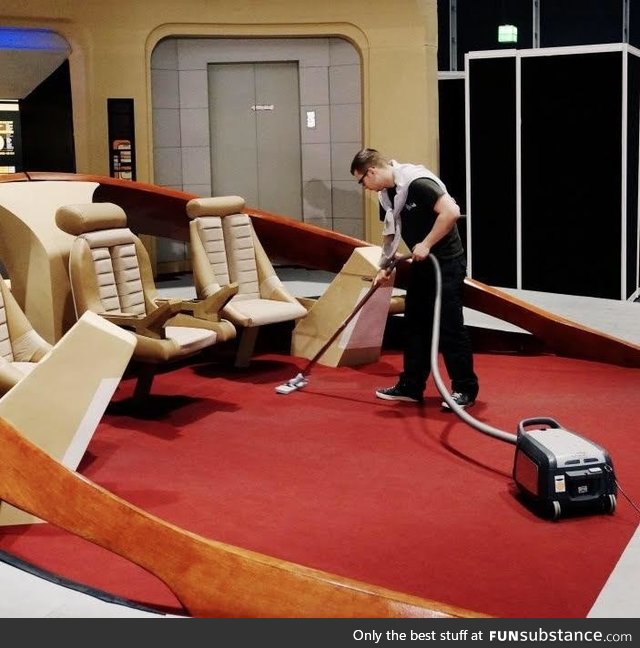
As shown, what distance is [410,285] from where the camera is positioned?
18.3ft

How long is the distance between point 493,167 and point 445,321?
173 inches

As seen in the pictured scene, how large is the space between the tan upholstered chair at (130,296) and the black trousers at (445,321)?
3.58ft

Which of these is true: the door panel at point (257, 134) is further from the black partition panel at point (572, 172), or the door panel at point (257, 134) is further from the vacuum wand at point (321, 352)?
the vacuum wand at point (321, 352)

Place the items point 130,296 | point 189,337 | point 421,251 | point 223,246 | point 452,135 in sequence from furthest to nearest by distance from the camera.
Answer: point 452,135, point 223,246, point 130,296, point 189,337, point 421,251

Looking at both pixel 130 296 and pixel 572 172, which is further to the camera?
pixel 572 172

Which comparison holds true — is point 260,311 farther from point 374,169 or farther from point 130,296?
point 374,169

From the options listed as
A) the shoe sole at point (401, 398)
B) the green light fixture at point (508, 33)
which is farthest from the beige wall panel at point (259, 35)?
the shoe sole at point (401, 398)

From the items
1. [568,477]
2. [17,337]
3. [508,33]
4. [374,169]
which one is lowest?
[568,477]

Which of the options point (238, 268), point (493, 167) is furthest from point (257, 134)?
point (238, 268)

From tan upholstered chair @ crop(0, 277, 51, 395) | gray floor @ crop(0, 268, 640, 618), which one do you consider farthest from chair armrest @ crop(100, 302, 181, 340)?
gray floor @ crop(0, 268, 640, 618)

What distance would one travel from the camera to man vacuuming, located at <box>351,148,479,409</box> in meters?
5.41

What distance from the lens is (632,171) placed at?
9062mm

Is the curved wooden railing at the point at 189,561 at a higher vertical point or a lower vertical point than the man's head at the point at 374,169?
lower

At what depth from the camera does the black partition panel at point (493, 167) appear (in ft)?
30.8
